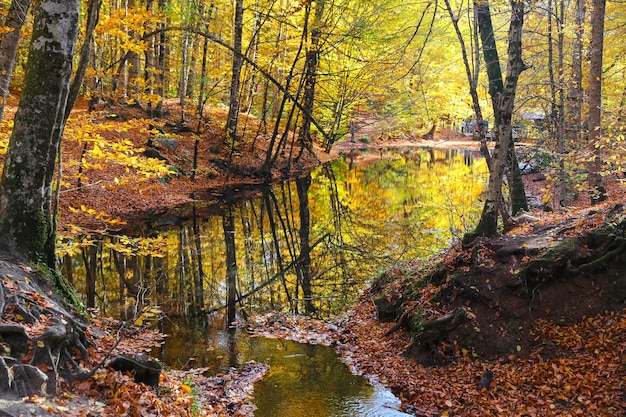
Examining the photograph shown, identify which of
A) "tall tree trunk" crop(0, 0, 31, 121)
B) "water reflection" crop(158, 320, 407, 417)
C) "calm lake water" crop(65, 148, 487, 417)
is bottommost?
"water reflection" crop(158, 320, 407, 417)

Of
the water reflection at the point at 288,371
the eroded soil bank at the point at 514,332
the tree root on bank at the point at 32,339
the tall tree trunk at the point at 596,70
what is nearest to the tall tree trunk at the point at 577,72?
the tall tree trunk at the point at 596,70

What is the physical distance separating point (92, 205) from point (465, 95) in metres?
20.8

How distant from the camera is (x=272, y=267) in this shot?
13797 mm

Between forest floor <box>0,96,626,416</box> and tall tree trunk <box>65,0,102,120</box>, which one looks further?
tall tree trunk <box>65,0,102,120</box>

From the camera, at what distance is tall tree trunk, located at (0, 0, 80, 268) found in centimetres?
597

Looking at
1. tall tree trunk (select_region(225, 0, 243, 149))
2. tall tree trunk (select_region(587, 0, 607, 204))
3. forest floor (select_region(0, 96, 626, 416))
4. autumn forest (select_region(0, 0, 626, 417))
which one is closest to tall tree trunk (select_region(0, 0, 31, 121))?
autumn forest (select_region(0, 0, 626, 417))

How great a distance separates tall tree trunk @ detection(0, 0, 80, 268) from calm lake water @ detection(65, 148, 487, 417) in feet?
5.95

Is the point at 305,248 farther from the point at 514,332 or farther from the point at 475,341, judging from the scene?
the point at 514,332

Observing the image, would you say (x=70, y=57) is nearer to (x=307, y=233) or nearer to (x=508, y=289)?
(x=508, y=289)

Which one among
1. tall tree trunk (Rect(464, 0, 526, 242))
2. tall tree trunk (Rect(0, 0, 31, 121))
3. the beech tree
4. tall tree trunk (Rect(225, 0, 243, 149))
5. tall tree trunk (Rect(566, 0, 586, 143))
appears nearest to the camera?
the beech tree

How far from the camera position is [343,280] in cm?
1290

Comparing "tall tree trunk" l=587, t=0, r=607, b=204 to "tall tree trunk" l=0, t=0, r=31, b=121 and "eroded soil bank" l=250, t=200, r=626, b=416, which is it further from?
"tall tree trunk" l=0, t=0, r=31, b=121

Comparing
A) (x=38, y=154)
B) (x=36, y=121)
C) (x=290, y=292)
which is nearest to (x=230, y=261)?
(x=290, y=292)

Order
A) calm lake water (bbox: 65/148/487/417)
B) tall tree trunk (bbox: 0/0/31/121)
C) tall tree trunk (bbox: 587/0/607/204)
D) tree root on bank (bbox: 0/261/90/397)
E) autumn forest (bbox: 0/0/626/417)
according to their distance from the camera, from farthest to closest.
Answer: tall tree trunk (bbox: 587/0/607/204) → tall tree trunk (bbox: 0/0/31/121) → calm lake water (bbox: 65/148/487/417) → autumn forest (bbox: 0/0/626/417) → tree root on bank (bbox: 0/261/90/397)
